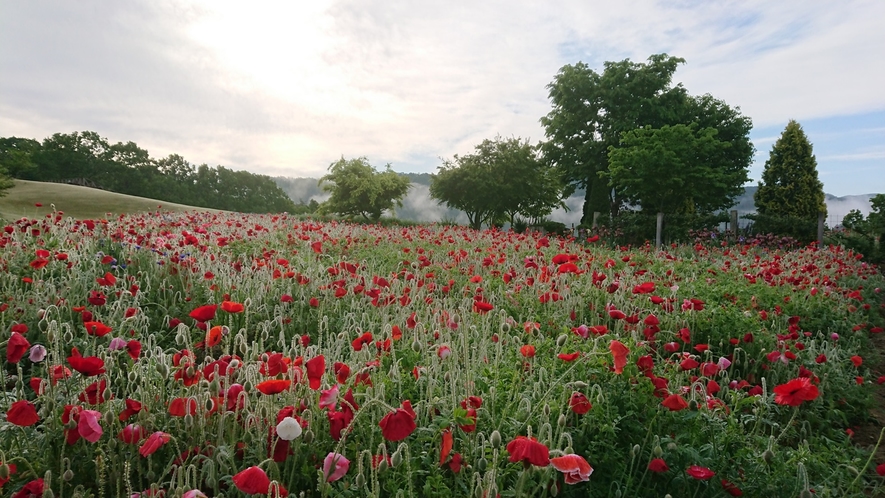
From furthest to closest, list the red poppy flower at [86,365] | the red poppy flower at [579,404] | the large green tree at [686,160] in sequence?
the large green tree at [686,160], the red poppy flower at [579,404], the red poppy flower at [86,365]

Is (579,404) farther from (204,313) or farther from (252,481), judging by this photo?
(204,313)

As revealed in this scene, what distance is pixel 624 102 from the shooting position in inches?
1255

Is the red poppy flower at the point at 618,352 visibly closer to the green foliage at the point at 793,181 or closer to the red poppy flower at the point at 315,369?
the red poppy flower at the point at 315,369

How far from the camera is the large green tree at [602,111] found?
31.6 metres

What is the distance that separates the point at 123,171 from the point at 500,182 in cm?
4822

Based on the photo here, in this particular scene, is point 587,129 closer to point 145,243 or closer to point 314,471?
point 145,243

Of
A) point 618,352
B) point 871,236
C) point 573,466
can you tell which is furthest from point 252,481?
point 871,236

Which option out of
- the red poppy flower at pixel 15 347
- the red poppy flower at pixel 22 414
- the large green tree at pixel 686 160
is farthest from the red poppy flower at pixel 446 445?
the large green tree at pixel 686 160

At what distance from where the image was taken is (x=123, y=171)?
58625mm

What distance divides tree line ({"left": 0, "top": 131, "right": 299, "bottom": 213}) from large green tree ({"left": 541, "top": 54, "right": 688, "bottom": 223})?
44.3 meters

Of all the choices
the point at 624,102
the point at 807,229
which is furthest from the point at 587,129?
the point at 807,229

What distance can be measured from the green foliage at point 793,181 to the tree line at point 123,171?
5597 cm

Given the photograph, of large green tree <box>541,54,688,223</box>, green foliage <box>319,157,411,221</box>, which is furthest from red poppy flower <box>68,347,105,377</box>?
green foliage <box>319,157,411,221</box>

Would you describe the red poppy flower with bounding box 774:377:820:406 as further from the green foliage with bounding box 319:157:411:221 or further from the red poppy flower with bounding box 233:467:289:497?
the green foliage with bounding box 319:157:411:221
